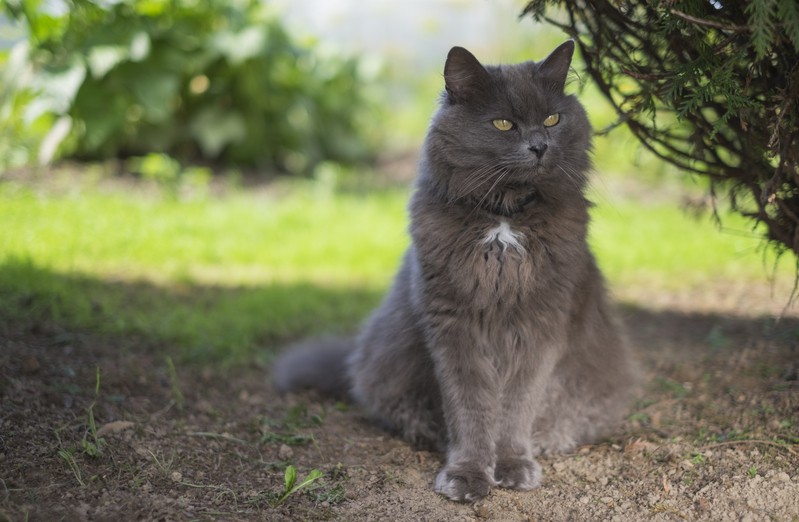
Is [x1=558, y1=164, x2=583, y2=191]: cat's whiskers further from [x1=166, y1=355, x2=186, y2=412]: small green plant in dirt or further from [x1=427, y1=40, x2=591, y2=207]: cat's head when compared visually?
[x1=166, y1=355, x2=186, y2=412]: small green plant in dirt

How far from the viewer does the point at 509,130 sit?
2301 mm

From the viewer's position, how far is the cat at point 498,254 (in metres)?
2.30

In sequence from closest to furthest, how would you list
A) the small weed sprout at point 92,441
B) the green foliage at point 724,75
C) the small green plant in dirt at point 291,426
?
the green foliage at point 724,75
the small weed sprout at point 92,441
the small green plant in dirt at point 291,426

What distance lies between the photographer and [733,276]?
466cm

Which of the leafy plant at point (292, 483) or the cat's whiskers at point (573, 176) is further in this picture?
the cat's whiskers at point (573, 176)

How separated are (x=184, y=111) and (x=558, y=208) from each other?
5120mm

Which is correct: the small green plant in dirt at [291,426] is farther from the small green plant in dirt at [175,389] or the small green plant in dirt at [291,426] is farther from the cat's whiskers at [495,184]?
the cat's whiskers at [495,184]

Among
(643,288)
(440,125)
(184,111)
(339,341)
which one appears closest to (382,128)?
(184,111)

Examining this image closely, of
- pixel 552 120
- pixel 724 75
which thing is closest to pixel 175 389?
pixel 552 120

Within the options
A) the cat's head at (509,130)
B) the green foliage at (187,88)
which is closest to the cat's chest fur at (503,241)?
the cat's head at (509,130)

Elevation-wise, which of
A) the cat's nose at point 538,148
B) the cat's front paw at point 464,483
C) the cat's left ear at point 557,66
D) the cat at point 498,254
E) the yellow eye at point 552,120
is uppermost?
the cat's left ear at point 557,66

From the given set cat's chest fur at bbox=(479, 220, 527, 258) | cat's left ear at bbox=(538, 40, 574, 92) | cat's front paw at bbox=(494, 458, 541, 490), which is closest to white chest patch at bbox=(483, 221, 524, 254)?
cat's chest fur at bbox=(479, 220, 527, 258)

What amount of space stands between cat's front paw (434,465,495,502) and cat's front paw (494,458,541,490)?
0.15 feet

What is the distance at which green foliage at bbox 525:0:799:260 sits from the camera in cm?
199
